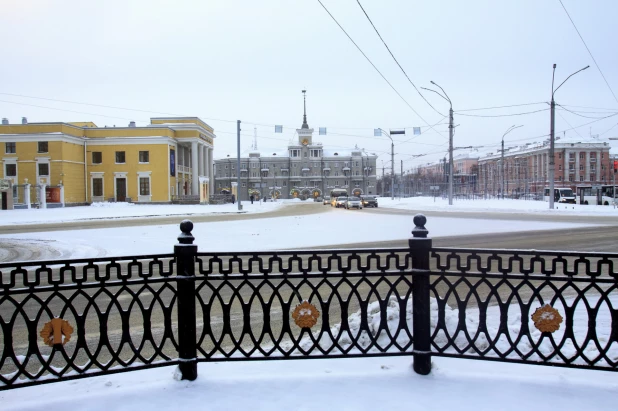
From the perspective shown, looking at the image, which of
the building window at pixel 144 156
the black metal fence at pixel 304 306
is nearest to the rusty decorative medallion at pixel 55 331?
the black metal fence at pixel 304 306

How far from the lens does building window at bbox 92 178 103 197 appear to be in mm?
61656

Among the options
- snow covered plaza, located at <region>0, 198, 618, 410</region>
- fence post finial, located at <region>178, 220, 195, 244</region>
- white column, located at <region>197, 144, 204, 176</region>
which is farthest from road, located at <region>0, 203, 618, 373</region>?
white column, located at <region>197, 144, 204, 176</region>

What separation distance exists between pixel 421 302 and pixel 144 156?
204 ft

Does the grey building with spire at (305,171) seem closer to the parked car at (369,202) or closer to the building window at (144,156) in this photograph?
the building window at (144,156)

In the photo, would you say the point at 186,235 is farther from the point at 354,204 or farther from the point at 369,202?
the point at 369,202

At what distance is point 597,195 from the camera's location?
46.9 meters

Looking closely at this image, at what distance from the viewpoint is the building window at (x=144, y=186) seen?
61.5 meters

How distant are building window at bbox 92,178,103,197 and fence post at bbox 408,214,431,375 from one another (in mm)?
64498

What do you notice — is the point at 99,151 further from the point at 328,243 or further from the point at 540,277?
the point at 540,277

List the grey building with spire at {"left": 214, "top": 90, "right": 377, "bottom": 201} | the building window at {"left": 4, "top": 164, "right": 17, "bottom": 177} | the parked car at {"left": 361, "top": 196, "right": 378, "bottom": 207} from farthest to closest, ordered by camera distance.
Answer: the grey building with spire at {"left": 214, "top": 90, "right": 377, "bottom": 201} → the building window at {"left": 4, "top": 164, "right": 17, "bottom": 177} → the parked car at {"left": 361, "top": 196, "right": 378, "bottom": 207}

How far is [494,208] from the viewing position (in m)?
37.7

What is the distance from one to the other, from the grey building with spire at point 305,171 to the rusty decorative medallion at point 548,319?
115m

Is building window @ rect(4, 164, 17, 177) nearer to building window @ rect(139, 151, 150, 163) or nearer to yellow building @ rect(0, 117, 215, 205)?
yellow building @ rect(0, 117, 215, 205)

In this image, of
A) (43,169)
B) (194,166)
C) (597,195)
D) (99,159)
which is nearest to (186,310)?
(597,195)
